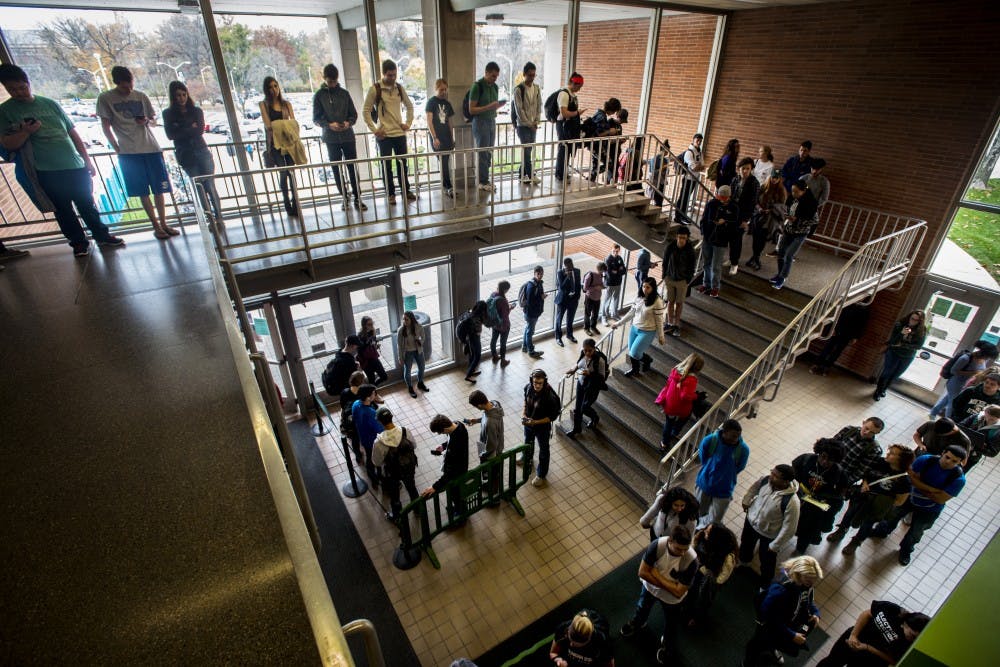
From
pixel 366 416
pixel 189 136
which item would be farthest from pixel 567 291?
pixel 189 136

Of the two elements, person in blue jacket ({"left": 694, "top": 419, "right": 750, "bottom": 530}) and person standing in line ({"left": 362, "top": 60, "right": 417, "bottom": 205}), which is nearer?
person in blue jacket ({"left": 694, "top": 419, "right": 750, "bottom": 530})

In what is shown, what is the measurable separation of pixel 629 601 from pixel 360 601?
9.30ft

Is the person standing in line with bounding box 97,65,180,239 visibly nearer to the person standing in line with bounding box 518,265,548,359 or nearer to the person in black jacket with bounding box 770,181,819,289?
the person standing in line with bounding box 518,265,548,359

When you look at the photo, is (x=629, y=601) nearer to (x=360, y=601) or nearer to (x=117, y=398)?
(x=360, y=601)

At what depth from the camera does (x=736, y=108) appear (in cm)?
991

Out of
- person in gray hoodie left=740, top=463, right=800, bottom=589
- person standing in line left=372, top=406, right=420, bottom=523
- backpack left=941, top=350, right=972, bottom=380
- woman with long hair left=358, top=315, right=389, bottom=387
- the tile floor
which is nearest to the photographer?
person in gray hoodie left=740, top=463, right=800, bottom=589

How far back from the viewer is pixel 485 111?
7.38 metres

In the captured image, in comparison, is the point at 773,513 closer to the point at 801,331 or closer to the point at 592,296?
the point at 801,331

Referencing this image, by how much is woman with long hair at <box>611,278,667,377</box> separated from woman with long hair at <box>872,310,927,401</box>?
13.8 feet

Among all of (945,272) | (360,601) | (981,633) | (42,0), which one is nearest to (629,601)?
(360,601)

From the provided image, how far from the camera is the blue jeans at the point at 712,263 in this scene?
7.43 meters

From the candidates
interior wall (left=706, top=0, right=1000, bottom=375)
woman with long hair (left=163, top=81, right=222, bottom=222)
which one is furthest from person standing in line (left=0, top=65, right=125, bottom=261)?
interior wall (left=706, top=0, right=1000, bottom=375)

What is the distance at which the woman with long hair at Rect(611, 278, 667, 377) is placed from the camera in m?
6.76

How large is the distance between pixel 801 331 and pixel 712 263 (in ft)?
5.33
